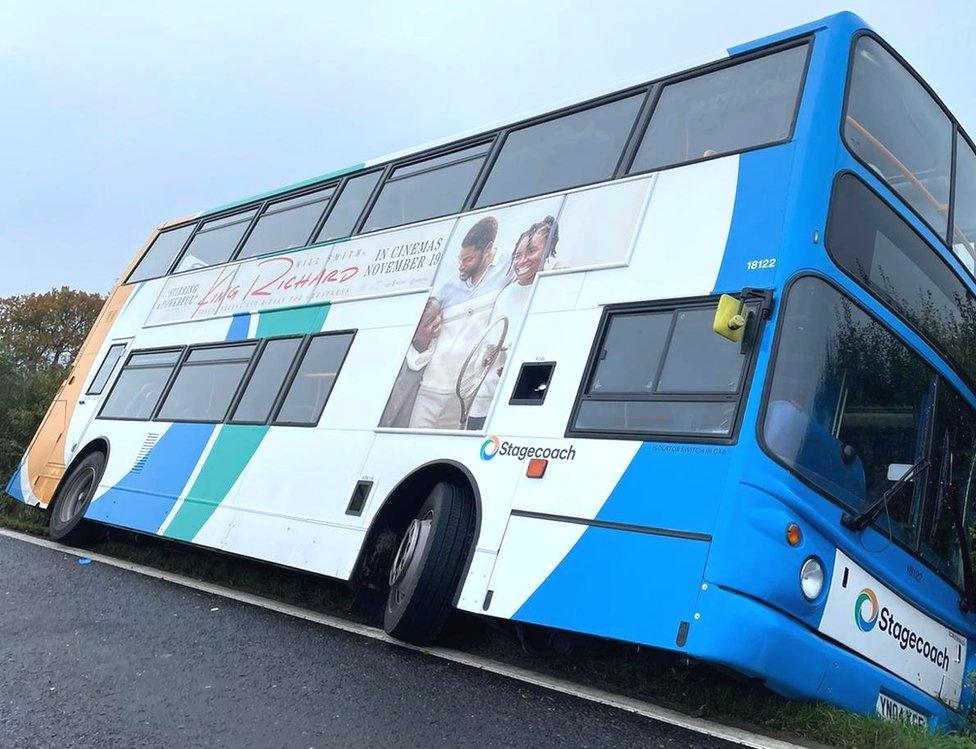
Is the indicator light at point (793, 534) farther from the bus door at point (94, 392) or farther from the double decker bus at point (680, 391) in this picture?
the bus door at point (94, 392)

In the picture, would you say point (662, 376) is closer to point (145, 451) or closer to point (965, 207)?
point (965, 207)

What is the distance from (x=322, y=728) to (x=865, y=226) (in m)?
3.98

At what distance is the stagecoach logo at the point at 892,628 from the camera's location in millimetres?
4879

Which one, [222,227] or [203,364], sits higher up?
[222,227]

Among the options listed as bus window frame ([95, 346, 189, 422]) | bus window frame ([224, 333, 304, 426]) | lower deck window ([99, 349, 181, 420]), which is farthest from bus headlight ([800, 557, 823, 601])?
lower deck window ([99, 349, 181, 420])

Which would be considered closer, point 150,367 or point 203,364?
point 203,364

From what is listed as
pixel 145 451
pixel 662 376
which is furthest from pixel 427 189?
pixel 145 451

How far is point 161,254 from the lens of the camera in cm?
1226

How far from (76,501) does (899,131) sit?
30.0 feet

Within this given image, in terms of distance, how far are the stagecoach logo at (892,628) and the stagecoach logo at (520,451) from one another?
66.5 inches

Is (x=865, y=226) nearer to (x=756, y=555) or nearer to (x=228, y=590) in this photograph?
(x=756, y=555)

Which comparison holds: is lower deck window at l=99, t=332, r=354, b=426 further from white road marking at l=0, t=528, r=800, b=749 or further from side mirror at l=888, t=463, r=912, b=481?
side mirror at l=888, t=463, r=912, b=481

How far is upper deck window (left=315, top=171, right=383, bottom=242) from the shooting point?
29.5 ft

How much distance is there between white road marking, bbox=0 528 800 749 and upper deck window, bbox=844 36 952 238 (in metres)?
3.28
